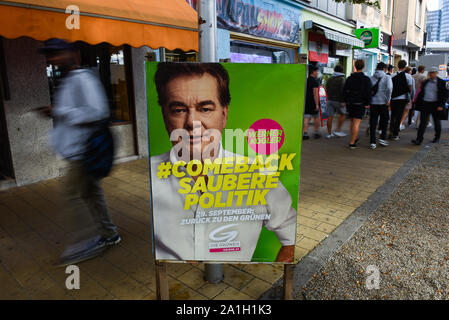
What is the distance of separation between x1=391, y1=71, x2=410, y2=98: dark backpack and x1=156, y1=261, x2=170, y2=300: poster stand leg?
7.89m

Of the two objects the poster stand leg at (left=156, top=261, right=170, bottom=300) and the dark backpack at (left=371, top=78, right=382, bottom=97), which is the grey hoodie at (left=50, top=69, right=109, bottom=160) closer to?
the poster stand leg at (left=156, top=261, right=170, bottom=300)

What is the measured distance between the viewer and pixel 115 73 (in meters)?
6.52

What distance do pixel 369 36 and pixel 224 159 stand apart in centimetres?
1597

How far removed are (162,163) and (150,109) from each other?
345 millimetres

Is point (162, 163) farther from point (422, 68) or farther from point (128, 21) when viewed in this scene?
point (422, 68)

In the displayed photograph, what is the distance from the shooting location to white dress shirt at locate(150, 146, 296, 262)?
219 cm

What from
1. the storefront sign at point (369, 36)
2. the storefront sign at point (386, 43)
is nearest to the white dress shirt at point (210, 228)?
the storefront sign at point (369, 36)

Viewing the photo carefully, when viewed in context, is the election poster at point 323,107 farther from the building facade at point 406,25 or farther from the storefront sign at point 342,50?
the building facade at point 406,25

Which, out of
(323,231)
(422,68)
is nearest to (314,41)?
(422,68)

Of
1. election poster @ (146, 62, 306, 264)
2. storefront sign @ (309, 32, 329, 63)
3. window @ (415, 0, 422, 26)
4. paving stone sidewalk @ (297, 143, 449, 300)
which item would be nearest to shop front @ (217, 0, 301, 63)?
storefront sign @ (309, 32, 329, 63)

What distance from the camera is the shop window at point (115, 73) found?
241 inches

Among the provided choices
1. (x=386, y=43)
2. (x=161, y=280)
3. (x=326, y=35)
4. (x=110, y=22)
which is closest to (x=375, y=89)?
(x=326, y=35)

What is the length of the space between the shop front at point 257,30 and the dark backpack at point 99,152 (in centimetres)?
506

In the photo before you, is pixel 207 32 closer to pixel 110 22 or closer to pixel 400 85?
pixel 110 22
